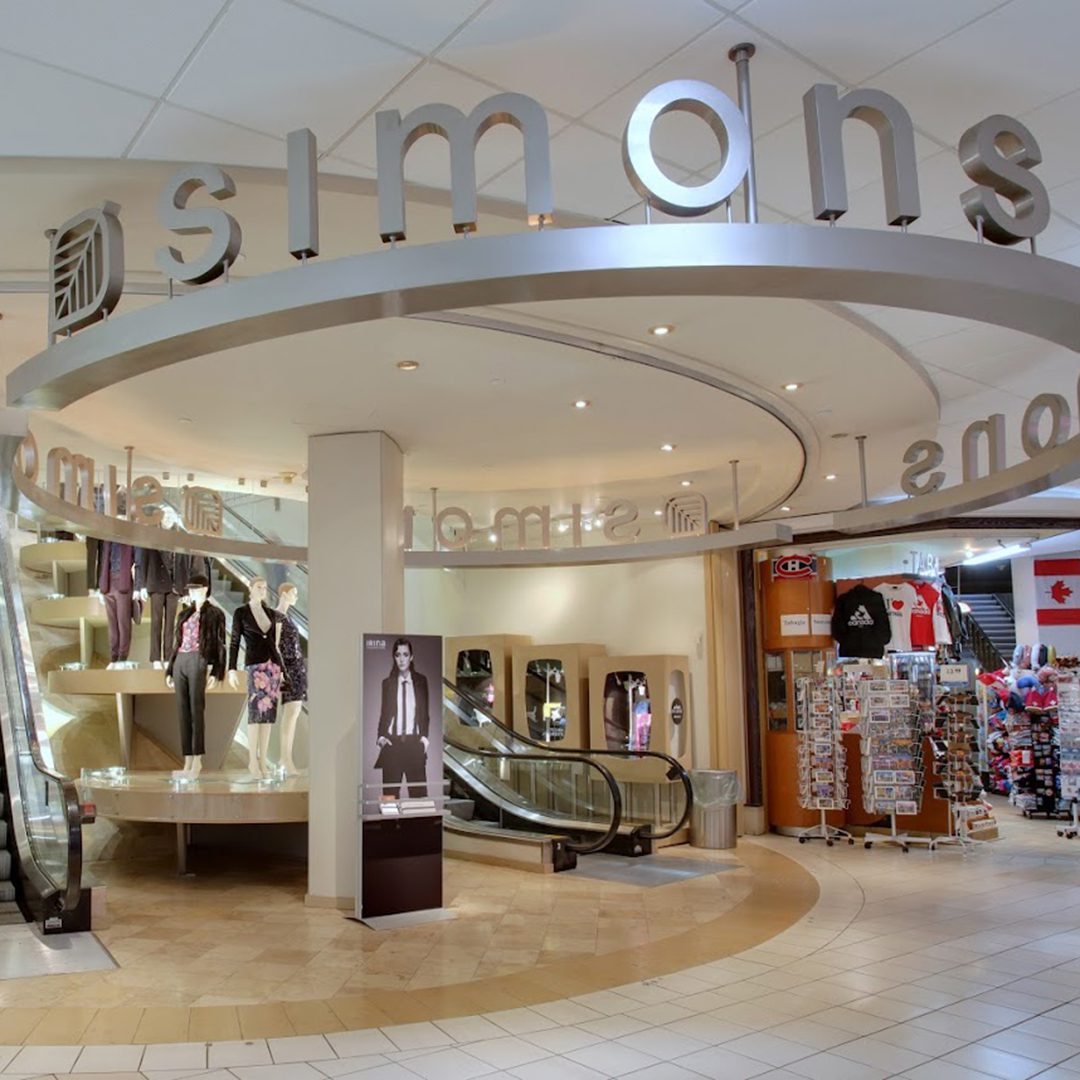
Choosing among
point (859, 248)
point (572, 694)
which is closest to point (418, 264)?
point (859, 248)

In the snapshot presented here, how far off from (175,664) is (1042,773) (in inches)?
403

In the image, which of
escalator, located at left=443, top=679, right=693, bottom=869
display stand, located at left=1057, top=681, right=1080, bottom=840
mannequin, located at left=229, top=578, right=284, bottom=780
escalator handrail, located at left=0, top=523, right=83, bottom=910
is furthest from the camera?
display stand, located at left=1057, top=681, right=1080, bottom=840

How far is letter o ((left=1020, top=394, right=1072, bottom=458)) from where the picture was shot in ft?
16.6

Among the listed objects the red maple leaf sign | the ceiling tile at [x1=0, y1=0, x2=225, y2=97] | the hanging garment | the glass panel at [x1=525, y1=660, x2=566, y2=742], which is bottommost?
the glass panel at [x1=525, y1=660, x2=566, y2=742]

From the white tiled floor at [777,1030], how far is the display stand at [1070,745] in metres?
4.52

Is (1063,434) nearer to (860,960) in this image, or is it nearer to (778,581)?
(860,960)

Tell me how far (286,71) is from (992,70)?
7.65 ft

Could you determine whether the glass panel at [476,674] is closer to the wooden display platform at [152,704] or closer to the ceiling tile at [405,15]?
the wooden display platform at [152,704]

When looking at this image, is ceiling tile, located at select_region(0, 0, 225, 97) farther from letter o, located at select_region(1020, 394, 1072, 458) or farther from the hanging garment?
the hanging garment

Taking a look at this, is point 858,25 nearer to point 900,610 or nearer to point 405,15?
point 405,15

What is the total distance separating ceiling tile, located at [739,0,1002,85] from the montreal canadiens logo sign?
8.77 m

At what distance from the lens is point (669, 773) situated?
10.9 meters

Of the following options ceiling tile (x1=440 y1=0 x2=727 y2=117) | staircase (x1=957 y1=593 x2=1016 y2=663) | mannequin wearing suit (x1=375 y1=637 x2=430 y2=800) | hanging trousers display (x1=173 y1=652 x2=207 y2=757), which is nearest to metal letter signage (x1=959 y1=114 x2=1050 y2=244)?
ceiling tile (x1=440 y1=0 x2=727 y2=117)

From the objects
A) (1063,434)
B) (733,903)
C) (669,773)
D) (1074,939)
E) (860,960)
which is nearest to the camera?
(1063,434)
